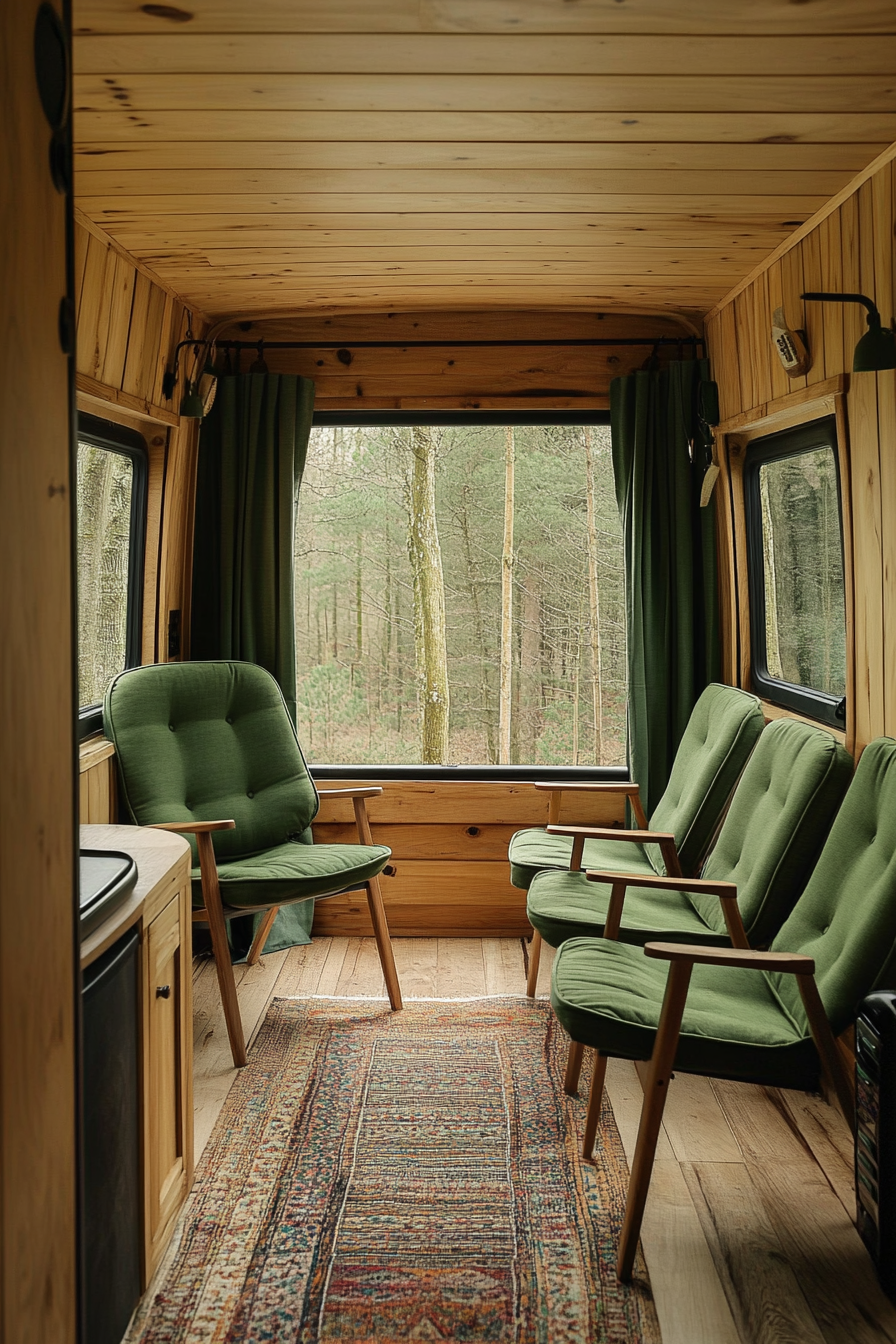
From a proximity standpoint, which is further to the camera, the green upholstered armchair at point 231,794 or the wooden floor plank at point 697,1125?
the green upholstered armchair at point 231,794

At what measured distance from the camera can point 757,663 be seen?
3621 millimetres

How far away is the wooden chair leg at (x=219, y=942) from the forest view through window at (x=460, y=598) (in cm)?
224

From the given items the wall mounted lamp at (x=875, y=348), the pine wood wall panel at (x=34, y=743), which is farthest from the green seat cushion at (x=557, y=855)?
the pine wood wall panel at (x=34, y=743)

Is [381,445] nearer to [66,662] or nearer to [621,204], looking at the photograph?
[621,204]

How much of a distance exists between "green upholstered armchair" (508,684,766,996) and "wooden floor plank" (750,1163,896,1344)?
849 millimetres

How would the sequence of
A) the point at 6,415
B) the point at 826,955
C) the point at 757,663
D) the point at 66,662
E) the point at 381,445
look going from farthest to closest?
the point at 381,445 → the point at 757,663 → the point at 826,955 → the point at 66,662 → the point at 6,415

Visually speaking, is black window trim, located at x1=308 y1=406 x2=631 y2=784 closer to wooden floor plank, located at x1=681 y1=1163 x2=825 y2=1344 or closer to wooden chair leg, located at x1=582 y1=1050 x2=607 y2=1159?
wooden chair leg, located at x1=582 y1=1050 x2=607 y2=1159

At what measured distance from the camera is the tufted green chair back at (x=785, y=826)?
8.04 feet

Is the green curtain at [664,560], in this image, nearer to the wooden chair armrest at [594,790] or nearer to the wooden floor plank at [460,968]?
the wooden chair armrest at [594,790]

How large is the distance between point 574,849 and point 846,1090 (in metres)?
1.15

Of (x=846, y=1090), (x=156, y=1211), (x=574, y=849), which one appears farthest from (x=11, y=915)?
(x=574, y=849)

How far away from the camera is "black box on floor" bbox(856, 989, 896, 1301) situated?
1866 millimetres

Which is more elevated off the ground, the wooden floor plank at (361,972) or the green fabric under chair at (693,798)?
the green fabric under chair at (693,798)

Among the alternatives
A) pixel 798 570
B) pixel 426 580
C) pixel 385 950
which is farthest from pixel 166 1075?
pixel 426 580
